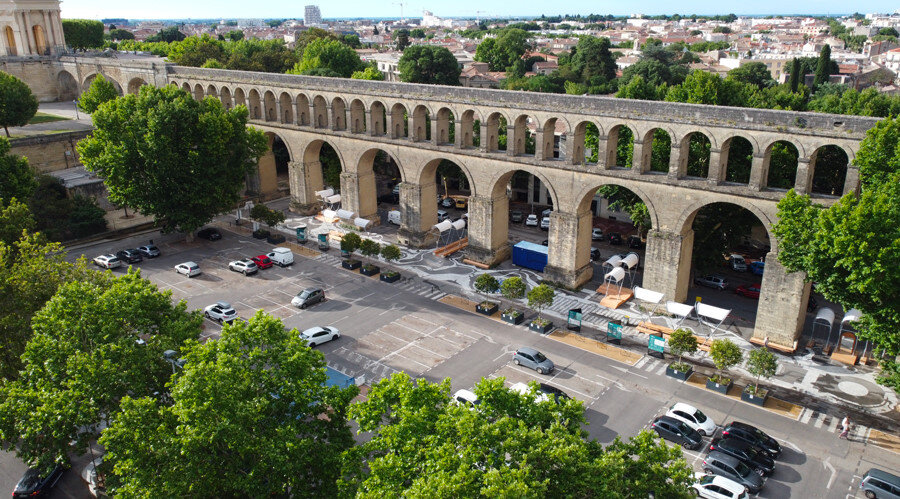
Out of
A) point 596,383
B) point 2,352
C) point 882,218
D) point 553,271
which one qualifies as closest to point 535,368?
point 596,383

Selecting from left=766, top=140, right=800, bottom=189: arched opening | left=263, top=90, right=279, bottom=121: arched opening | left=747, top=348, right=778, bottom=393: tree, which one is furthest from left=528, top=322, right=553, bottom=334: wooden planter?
left=263, top=90, right=279, bottom=121: arched opening

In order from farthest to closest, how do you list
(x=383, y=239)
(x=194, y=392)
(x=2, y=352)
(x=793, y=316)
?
1. (x=383, y=239)
2. (x=793, y=316)
3. (x=2, y=352)
4. (x=194, y=392)

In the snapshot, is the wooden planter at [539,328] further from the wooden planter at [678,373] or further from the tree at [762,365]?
the tree at [762,365]

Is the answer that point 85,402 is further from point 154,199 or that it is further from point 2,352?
point 154,199

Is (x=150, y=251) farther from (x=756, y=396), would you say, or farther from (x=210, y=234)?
(x=756, y=396)

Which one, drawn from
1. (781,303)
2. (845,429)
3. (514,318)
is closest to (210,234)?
(514,318)

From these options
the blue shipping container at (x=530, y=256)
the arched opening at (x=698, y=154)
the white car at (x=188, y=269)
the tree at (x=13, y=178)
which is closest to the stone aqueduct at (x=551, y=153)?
the blue shipping container at (x=530, y=256)
